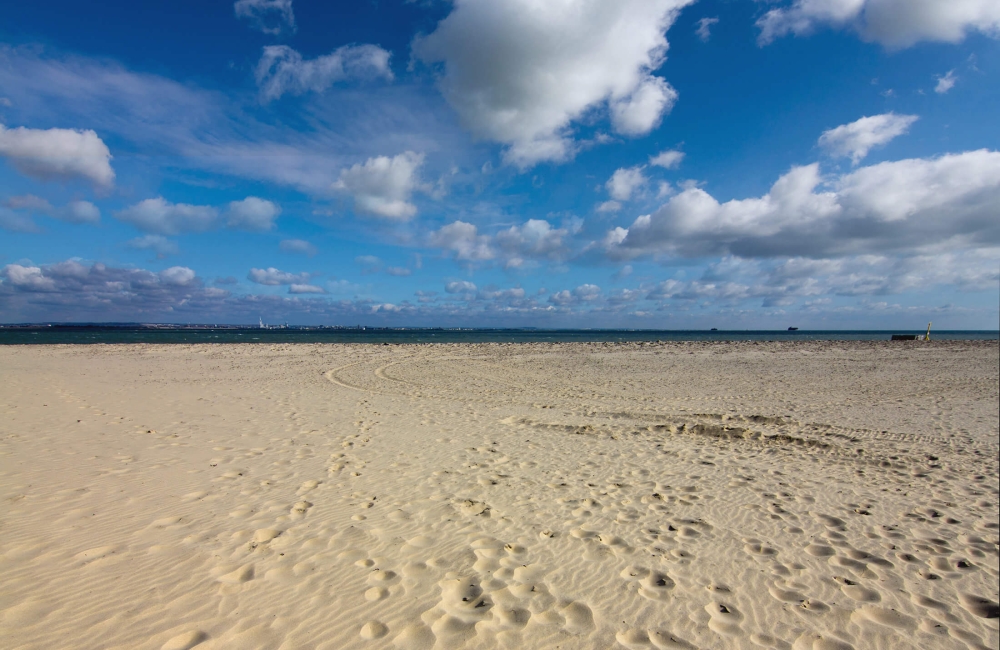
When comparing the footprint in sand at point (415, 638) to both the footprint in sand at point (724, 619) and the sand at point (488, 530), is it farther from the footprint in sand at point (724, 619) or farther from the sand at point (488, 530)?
the footprint in sand at point (724, 619)

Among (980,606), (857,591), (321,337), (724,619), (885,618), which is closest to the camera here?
(724,619)

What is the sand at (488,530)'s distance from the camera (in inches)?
145

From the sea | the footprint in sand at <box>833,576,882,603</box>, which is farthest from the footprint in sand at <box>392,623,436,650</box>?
the sea

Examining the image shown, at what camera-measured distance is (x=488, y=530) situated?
5.25 m

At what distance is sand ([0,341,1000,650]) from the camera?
3674 millimetres

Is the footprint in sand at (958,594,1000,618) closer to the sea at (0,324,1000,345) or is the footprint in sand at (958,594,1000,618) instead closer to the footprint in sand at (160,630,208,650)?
the footprint in sand at (160,630,208,650)

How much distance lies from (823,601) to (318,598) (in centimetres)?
459

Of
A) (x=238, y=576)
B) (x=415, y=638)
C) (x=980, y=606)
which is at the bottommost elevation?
(x=980, y=606)

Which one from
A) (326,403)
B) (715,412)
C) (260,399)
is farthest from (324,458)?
(715,412)

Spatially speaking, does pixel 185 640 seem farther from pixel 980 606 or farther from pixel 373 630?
pixel 980 606

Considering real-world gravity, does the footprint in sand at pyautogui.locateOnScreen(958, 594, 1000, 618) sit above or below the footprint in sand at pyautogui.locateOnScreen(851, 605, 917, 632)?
below

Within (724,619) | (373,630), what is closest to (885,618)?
(724,619)

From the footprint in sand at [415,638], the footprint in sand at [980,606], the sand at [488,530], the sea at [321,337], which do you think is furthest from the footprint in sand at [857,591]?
the sea at [321,337]

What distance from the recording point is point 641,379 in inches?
822
